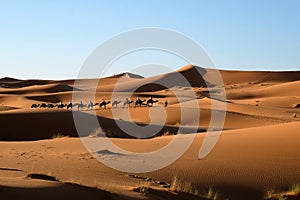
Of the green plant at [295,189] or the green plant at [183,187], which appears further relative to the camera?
the green plant at [295,189]

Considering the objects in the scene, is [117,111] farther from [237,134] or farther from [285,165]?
[285,165]

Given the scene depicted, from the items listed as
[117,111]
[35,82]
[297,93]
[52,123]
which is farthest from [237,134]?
[35,82]

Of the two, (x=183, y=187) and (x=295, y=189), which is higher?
(x=295, y=189)

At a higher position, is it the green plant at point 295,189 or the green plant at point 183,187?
the green plant at point 295,189

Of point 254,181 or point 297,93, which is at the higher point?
point 297,93

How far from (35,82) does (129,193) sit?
125 meters

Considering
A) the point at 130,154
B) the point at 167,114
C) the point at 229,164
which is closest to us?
the point at 229,164

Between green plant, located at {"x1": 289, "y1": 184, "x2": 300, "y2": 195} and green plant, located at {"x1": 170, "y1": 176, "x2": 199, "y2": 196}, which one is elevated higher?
green plant, located at {"x1": 289, "y1": 184, "x2": 300, "y2": 195}

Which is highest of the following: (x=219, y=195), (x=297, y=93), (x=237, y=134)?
(x=297, y=93)

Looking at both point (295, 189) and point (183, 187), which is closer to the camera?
point (183, 187)

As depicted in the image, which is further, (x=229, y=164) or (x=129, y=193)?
(x=229, y=164)

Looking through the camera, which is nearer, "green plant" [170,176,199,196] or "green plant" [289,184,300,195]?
"green plant" [170,176,199,196]

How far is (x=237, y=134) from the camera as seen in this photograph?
20062 millimetres

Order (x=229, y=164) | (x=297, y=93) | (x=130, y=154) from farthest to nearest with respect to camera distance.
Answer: (x=297, y=93) < (x=130, y=154) < (x=229, y=164)
